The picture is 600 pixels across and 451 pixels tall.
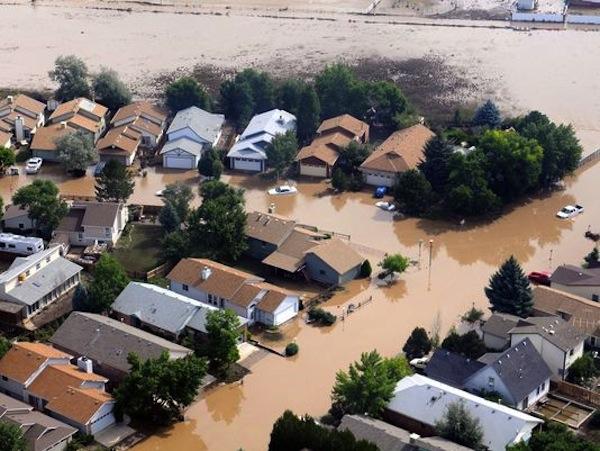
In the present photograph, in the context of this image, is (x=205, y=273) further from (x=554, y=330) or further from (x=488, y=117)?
(x=488, y=117)

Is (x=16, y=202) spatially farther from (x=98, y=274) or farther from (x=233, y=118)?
(x=233, y=118)

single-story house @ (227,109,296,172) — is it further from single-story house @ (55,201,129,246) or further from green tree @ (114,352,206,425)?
green tree @ (114,352,206,425)

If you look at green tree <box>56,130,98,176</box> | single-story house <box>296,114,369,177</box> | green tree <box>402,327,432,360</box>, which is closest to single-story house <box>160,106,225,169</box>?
green tree <box>56,130,98,176</box>

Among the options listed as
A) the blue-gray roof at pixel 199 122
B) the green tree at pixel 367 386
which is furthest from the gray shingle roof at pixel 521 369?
the blue-gray roof at pixel 199 122

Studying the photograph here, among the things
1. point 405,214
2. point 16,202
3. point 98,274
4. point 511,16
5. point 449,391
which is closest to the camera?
point 449,391

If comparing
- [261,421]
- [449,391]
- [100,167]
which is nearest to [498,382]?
[449,391]

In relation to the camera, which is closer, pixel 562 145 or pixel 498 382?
pixel 498 382
